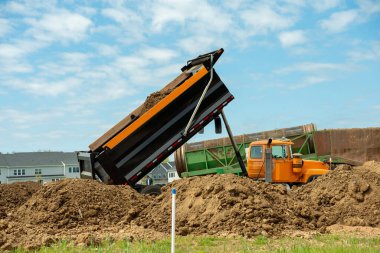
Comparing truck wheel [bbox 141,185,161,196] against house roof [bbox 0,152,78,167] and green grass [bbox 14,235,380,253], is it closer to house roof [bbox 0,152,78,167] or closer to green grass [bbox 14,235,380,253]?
green grass [bbox 14,235,380,253]

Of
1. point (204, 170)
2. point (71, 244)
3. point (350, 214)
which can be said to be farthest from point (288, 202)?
point (204, 170)

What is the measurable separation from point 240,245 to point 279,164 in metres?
7.58

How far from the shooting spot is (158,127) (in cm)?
1395

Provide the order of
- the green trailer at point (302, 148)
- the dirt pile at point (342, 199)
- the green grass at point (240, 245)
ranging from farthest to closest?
1. the green trailer at point (302, 148)
2. the dirt pile at point (342, 199)
3. the green grass at point (240, 245)

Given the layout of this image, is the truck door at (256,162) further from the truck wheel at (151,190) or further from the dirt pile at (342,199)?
the truck wheel at (151,190)

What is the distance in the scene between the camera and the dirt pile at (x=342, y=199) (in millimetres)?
12336

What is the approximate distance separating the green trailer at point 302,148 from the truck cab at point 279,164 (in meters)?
A: 2.92

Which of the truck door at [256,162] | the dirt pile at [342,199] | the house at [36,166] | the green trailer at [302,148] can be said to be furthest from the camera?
the house at [36,166]

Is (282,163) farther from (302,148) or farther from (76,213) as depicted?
(76,213)

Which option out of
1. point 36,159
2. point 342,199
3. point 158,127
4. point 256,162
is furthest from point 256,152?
point 36,159

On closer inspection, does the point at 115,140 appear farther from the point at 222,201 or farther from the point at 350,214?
the point at 350,214

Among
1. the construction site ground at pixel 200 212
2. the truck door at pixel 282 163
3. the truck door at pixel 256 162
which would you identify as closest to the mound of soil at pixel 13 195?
the construction site ground at pixel 200 212

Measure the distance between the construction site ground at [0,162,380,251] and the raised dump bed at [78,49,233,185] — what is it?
778 mm

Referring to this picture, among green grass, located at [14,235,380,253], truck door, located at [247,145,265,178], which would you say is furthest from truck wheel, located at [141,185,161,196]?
green grass, located at [14,235,380,253]
